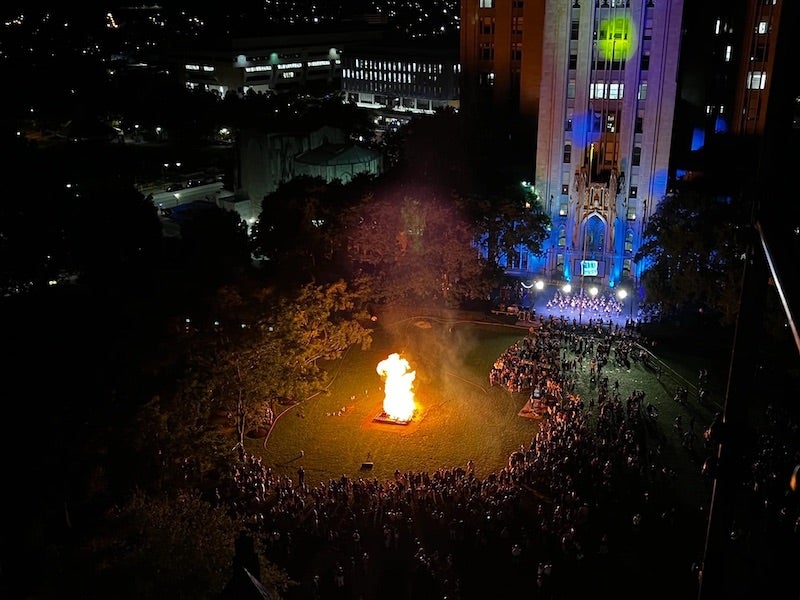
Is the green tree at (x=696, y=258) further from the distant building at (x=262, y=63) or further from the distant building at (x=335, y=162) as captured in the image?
the distant building at (x=262, y=63)

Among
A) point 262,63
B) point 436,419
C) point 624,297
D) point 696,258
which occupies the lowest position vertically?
point 436,419

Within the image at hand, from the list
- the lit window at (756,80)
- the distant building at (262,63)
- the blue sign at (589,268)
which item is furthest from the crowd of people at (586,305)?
the distant building at (262,63)

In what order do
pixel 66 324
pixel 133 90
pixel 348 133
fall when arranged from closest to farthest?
pixel 66 324
pixel 348 133
pixel 133 90

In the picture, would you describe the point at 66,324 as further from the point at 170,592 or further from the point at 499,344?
the point at 499,344

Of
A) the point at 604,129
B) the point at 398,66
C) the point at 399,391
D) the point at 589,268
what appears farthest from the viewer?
the point at 398,66

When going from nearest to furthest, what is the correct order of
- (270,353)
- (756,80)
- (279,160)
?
1. (270,353)
2. (756,80)
3. (279,160)

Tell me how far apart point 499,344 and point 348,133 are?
68.6 meters

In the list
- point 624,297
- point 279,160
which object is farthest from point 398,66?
point 624,297

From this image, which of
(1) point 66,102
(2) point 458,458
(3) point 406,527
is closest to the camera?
(3) point 406,527

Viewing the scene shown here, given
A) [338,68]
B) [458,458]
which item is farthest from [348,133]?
[458,458]

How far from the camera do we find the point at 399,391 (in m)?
40.5

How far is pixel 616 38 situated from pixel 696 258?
2247 centimetres

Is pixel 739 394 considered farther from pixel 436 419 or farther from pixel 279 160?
pixel 279 160

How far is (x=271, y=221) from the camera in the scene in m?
60.6
